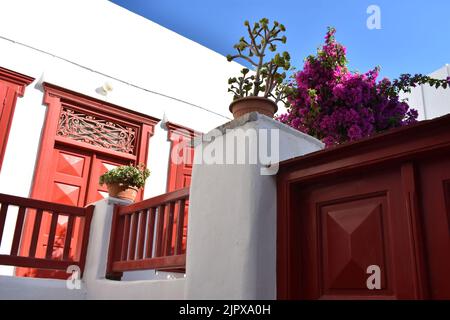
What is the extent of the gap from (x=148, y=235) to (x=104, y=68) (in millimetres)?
3425

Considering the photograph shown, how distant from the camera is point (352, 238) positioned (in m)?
2.05

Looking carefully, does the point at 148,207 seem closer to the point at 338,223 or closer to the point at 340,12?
the point at 338,223

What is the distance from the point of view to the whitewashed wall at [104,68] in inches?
201

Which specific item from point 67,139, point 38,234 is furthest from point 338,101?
point 67,139

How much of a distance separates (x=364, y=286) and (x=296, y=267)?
0.40 meters

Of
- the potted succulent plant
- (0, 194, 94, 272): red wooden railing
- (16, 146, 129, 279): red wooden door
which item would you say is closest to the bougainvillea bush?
the potted succulent plant

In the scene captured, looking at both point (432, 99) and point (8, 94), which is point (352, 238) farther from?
point (432, 99)

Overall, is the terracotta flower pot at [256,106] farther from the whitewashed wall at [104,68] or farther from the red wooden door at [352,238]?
the whitewashed wall at [104,68]

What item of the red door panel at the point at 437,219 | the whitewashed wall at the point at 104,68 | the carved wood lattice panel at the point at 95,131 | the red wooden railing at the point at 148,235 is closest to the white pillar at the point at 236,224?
the red wooden railing at the point at 148,235

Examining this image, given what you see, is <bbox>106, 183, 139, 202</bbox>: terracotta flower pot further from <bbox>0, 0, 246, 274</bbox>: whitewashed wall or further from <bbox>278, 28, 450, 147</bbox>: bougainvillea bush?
<bbox>278, 28, 450, 147</bbox>: bougainvillea bush

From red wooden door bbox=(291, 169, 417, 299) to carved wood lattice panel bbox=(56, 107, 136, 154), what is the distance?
12.9 ft

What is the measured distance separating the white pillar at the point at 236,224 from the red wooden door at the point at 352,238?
6.6 inches

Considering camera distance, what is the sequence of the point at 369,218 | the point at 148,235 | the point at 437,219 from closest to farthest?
the point at 437,219 → the point at 369,218 → the point at 148,235

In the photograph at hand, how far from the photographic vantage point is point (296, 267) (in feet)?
7.34
